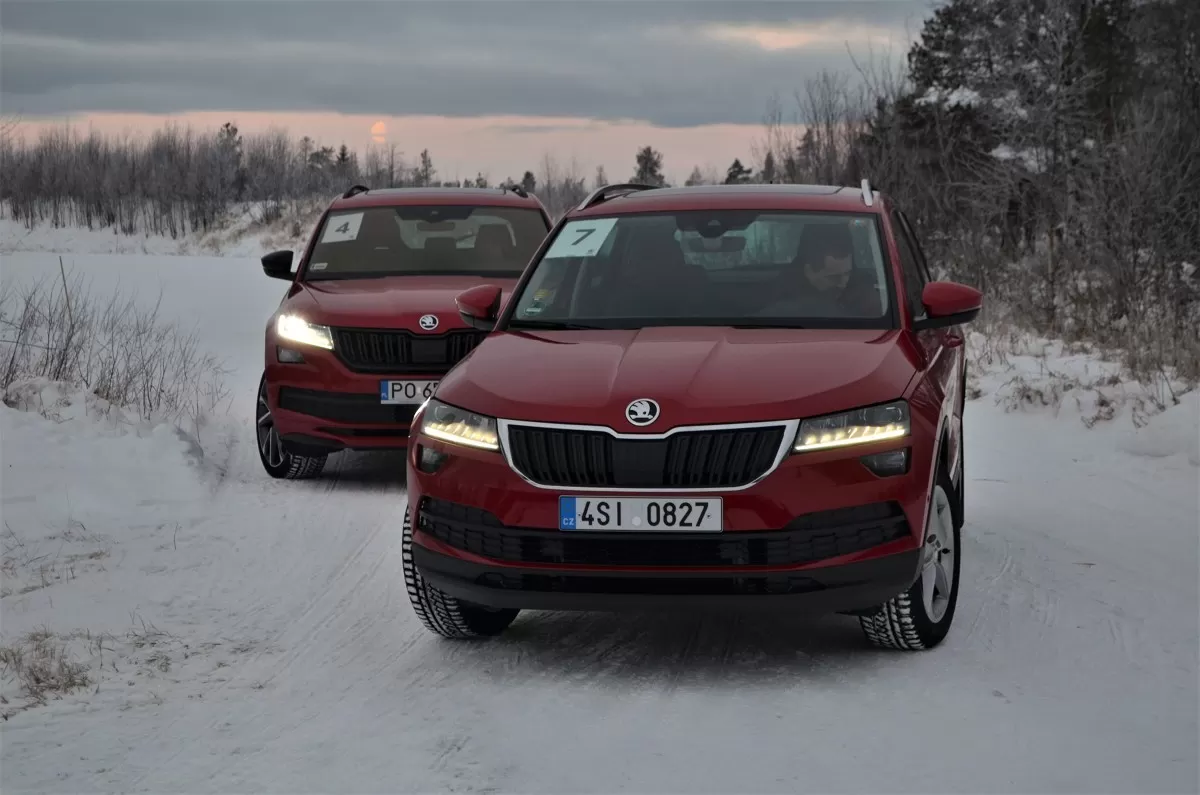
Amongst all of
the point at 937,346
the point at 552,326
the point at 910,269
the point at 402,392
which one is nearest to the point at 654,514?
the point at 552,326

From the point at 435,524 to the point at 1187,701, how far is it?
2.53m

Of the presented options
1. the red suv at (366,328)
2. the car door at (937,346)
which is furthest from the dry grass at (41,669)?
the red suv at (366,328)

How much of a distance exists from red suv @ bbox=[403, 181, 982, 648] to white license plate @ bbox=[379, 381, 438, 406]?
10.8 feet

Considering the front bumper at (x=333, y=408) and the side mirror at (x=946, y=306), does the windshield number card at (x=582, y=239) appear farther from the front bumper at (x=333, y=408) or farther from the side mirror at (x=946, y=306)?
the front bumper at (x=333, y=408)

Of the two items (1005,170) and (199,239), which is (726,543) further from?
(199,239)

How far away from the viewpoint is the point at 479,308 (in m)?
6.59

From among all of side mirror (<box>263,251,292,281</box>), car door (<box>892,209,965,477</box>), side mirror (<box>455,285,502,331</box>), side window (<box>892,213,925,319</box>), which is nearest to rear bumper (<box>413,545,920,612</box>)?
car door (<box>892,209,965,477</box>)

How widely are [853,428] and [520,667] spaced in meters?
1.45

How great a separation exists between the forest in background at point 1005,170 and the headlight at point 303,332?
19.3ft

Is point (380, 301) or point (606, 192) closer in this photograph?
point (606, 192)

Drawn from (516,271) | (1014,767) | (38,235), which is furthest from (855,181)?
(38,235)

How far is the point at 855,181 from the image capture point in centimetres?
2772

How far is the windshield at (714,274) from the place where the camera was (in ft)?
20.0

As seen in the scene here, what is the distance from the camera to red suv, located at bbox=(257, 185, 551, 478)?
9.28 meters
